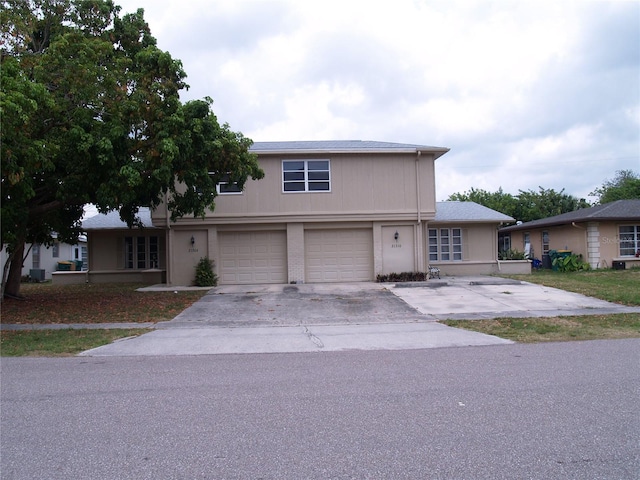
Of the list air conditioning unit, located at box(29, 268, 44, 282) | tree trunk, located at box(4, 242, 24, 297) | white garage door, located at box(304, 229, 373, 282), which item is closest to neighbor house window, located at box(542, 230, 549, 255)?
white garage door, located at box(304, 229, 373, 282)

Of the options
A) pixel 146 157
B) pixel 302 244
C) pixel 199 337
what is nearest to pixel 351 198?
pixel 302 244

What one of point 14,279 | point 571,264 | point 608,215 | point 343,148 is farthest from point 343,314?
point 608,215

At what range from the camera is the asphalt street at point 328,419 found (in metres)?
4.07

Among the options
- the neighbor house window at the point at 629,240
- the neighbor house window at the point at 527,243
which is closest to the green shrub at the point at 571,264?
the neighbor house window at the point at 629,240

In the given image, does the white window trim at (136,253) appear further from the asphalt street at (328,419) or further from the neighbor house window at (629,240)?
the neighbor house window at (629,240)

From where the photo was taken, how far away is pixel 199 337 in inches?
426

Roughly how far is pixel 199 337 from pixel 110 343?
1774 millimetres

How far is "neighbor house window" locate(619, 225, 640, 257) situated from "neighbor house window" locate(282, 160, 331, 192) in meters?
16.4

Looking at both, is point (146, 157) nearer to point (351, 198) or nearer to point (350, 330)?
point (350, 330)

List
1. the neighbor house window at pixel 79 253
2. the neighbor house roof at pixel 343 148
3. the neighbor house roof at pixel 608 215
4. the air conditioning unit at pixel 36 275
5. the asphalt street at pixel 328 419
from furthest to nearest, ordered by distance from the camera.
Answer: the neighbor house window at pixel 79 253 → the air conditioning unit at pixel 36 275 → the neighbor house roof at pixel 608 215 → the neighbor house roof at pixel 343 148 → the asphalt street at pixel 328 419

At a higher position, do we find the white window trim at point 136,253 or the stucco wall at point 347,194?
the stucco wall at point 347,194

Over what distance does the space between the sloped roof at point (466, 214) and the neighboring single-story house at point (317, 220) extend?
3638mm

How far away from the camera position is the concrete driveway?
9.80 meters

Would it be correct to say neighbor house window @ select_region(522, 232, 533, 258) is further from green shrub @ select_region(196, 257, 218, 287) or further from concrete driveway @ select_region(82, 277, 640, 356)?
green shrub @ select_region(196, 257, 218, 287)
